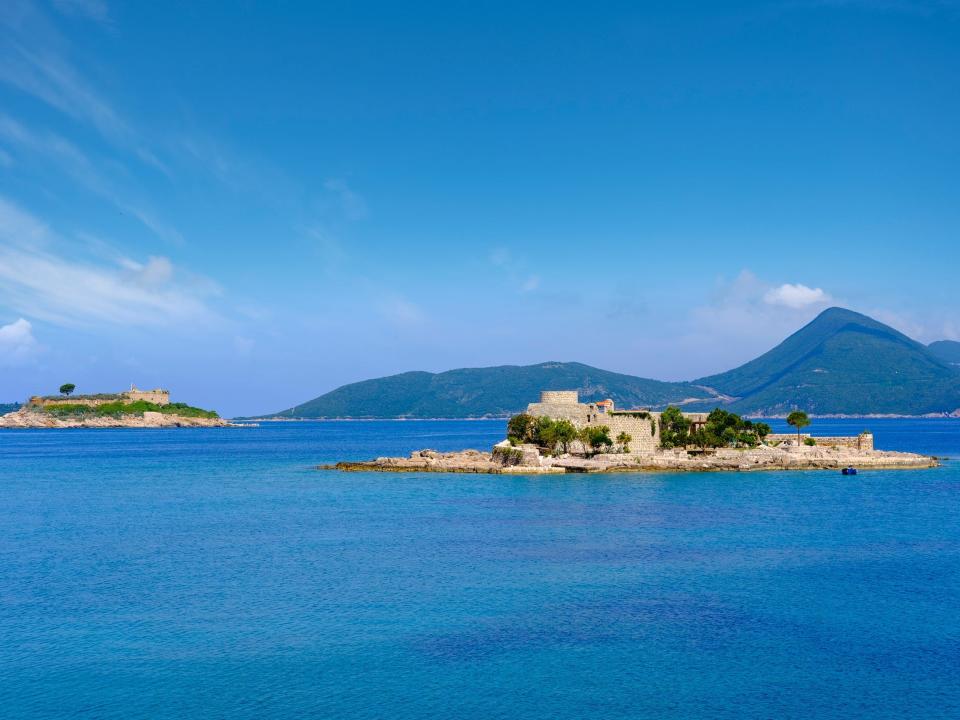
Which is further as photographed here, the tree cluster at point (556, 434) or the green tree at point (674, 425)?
the green tree at point (674, 425)

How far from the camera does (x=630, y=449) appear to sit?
7331 cm

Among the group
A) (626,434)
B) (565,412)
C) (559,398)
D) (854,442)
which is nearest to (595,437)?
(626,434)

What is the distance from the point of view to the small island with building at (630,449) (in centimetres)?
6919

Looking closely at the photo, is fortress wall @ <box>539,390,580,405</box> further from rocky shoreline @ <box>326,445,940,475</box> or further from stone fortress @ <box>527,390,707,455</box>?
rocky shoreline @ <box>326,445,940,475</box>

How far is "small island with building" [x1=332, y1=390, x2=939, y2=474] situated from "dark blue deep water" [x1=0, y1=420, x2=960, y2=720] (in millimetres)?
20072

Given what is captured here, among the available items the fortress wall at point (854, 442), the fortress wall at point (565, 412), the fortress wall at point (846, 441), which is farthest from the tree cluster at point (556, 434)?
the fortress wall at point (854, 442)

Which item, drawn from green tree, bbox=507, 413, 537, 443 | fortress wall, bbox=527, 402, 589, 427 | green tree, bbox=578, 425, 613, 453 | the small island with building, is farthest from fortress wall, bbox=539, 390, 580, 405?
green tree, bbox=578, 425, 613, 453

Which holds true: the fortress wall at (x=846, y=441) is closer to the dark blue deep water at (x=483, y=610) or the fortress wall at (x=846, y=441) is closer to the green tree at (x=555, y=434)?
the green tree at (x=555, y=434)

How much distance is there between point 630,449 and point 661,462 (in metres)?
4.21

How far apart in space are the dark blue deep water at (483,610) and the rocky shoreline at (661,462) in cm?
1861

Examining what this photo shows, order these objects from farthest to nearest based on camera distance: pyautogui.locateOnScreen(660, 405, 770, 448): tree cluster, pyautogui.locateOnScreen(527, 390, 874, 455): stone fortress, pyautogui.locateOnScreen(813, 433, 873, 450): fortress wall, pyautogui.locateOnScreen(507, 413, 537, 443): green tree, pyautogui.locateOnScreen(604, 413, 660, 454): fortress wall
Answer: pyautogui.locateOnScreen(813, 433, 873, 450): fortress wall
pyautogui.locateOnScreen(507, 413, 537, 443): green tree
pyautogui.locateOnScreen(660, 405, 770, 448): tree cluster
pyautogui.locateOnScreen(527, 390, 874, 455): stone fortress
pyautogui.locateOnScreen(604, 413, 660, 454): fortress wall

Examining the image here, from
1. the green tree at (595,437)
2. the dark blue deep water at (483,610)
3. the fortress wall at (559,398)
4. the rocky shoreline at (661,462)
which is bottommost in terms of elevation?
the dark blue deep water at (483,610)

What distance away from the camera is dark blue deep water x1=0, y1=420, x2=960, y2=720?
17953mm

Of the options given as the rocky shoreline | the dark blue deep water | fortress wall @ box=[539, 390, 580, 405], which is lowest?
the dark blue deep water
